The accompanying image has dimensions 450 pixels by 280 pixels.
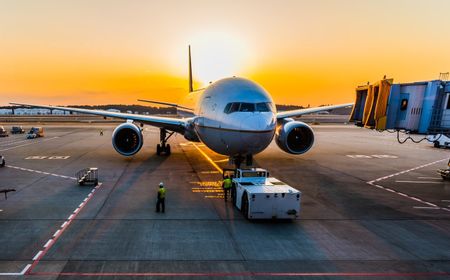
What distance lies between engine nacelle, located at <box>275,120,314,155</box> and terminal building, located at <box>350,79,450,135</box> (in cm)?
368

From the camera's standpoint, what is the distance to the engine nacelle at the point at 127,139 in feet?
89.4

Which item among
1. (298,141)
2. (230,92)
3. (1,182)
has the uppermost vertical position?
(230,92)

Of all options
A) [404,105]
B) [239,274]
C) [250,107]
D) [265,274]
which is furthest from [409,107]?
[239,274]

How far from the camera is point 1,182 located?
69.5ft

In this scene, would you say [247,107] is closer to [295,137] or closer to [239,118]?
[239,118]

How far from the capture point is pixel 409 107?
21281mm

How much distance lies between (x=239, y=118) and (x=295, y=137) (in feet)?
28.8

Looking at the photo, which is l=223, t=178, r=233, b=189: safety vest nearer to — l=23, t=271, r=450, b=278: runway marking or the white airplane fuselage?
the white airplane fuselage

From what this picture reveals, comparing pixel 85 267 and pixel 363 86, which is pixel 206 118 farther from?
pixel 85 267

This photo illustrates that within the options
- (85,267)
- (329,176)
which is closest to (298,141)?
(329,176)

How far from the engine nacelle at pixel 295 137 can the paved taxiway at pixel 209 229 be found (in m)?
1.70

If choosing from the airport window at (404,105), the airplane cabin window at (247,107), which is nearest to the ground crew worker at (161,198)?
the airplane cabin window at (247,107)

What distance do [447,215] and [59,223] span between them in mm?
16055

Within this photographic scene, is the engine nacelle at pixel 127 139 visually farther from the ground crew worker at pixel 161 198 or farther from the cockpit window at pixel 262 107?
the ground crew worker at pixel 161 198
